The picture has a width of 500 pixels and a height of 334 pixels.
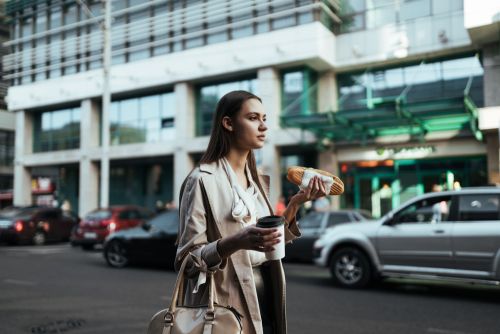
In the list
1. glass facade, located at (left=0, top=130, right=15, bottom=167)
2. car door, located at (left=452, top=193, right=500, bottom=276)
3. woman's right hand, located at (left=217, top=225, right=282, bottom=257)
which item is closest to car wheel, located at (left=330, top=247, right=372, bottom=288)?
car door, located at (left=452, top=193, right=500, bottom=276)

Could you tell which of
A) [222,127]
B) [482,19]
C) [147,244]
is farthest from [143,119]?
[222,127]

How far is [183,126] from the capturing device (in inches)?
933

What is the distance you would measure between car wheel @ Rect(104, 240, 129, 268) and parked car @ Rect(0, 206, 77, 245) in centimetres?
783

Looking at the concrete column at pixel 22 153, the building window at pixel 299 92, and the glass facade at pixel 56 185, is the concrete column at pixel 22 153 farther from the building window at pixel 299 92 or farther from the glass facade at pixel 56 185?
the building window at pixel 299 92

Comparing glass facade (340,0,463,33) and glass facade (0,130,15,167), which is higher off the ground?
glass facade (340,0,463,33)

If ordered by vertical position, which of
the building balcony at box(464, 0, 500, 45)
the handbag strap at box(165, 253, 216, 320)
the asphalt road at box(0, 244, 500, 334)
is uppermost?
the building balcony at box(464, 0, 500, 45)

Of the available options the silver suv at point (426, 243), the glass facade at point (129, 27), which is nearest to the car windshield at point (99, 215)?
the glass facade at point (129, 27)

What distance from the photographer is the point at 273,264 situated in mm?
2041

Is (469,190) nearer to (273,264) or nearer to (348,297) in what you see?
(348,297)

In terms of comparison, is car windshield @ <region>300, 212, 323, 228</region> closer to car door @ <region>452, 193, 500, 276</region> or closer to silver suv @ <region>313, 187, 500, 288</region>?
silver suv @ <region>313, 187, 500, 288</region>

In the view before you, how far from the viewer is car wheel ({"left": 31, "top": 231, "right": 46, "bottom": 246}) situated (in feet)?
58.8

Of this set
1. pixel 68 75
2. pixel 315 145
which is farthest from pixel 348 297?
pixel 68 75

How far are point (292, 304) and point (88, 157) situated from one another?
23.3 m

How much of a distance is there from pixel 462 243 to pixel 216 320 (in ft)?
22.0
